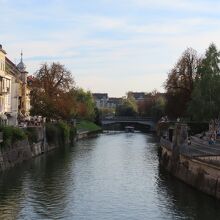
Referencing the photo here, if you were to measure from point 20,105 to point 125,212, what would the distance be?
66060 millimetres

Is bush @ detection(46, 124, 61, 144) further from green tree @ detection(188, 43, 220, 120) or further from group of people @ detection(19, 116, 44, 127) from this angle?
green tree @ detection(188, 43, 220, 120)

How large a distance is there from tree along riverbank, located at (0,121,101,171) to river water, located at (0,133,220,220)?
1.48m

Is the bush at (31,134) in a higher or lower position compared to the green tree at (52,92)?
lower

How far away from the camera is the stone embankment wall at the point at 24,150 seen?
171ft

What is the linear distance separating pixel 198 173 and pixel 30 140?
29380mm

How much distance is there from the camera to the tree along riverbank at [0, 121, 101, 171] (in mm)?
52625

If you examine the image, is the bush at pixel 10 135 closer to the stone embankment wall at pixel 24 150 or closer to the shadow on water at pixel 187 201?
the stone embankment wall at pixel 24 150

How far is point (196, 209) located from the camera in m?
34.8

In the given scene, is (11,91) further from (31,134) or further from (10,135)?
(10,135)

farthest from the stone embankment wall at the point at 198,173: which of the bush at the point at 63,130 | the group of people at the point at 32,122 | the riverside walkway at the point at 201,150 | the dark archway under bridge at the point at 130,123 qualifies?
the dark archway under bridge at the point at 130,123

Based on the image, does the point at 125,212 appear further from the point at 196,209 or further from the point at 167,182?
the point at 167,182

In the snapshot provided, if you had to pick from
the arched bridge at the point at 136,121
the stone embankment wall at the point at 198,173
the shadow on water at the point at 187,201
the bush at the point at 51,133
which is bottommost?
the shadow on water at the point at 187,201

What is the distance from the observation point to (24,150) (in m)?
60.2

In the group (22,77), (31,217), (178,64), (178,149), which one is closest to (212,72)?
(178,64)
